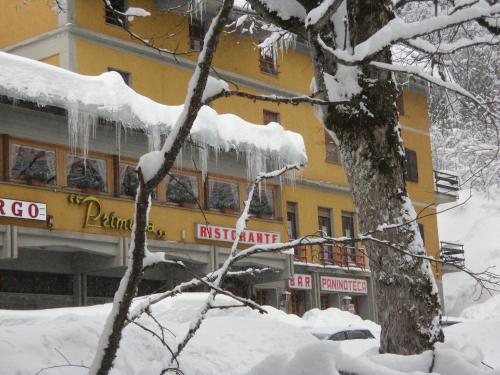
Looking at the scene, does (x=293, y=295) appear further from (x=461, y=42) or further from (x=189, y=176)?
(x=461, y=42)

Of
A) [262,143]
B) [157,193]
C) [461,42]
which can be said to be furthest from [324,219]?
[461,42]

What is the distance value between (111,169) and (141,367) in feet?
54.1

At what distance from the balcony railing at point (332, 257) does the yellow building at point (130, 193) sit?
8 cm

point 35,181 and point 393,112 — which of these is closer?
point 393,112

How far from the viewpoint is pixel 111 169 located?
23641 mm

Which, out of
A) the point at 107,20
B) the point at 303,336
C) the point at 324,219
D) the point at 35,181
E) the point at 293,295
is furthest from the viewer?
the point at 324,219

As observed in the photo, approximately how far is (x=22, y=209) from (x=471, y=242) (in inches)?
1570

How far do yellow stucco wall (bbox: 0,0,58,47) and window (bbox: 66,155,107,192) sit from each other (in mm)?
5046

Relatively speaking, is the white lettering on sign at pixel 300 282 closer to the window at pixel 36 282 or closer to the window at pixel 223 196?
the window at pixel 223 196

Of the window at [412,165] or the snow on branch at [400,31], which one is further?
the window at [412,165]

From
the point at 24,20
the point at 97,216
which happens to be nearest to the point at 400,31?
the point at 97,216

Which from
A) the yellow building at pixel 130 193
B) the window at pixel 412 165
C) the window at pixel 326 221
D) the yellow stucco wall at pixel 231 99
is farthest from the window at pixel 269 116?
the window at pixel 412 165

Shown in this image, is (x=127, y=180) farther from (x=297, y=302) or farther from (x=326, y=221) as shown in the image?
(x=326, y=221)

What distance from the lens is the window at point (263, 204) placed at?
27.8 m
